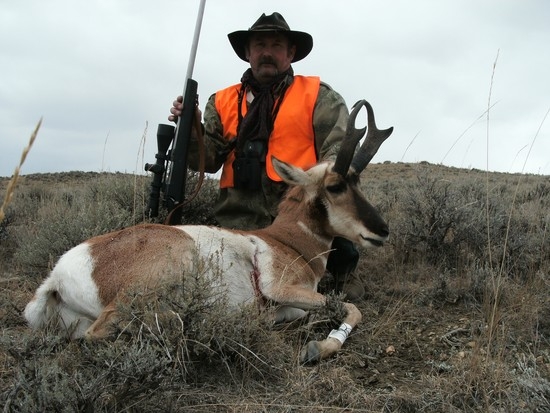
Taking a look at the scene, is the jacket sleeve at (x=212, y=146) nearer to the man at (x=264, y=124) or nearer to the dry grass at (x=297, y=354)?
the man at (x=264, y=124)

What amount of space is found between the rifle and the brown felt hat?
0.84 metres

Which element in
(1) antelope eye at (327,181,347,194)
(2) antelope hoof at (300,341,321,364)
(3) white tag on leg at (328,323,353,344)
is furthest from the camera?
(1) antelope eye at (327,181,347,194)

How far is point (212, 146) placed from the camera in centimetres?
580

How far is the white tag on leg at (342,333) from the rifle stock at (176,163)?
2.10 metres

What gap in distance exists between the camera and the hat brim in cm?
574

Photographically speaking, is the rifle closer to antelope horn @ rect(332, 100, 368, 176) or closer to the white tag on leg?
antelope horn @ rect(332, 100, 368, 176)

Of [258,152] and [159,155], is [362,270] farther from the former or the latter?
[159,155]

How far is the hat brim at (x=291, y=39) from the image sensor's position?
574 cm

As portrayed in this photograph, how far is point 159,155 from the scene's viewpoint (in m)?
5.31

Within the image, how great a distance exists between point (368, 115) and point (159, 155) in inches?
80.1

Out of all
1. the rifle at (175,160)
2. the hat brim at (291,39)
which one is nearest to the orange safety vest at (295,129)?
the hat brim at (291,39)

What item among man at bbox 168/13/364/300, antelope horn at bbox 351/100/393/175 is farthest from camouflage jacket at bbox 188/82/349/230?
antelope horn at bbox 351/100/393/175

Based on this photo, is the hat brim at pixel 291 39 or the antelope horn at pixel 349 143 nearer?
the antelope horn at pixel 349 143

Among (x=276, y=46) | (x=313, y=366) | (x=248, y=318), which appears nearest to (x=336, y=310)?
(x=313, y=366)
